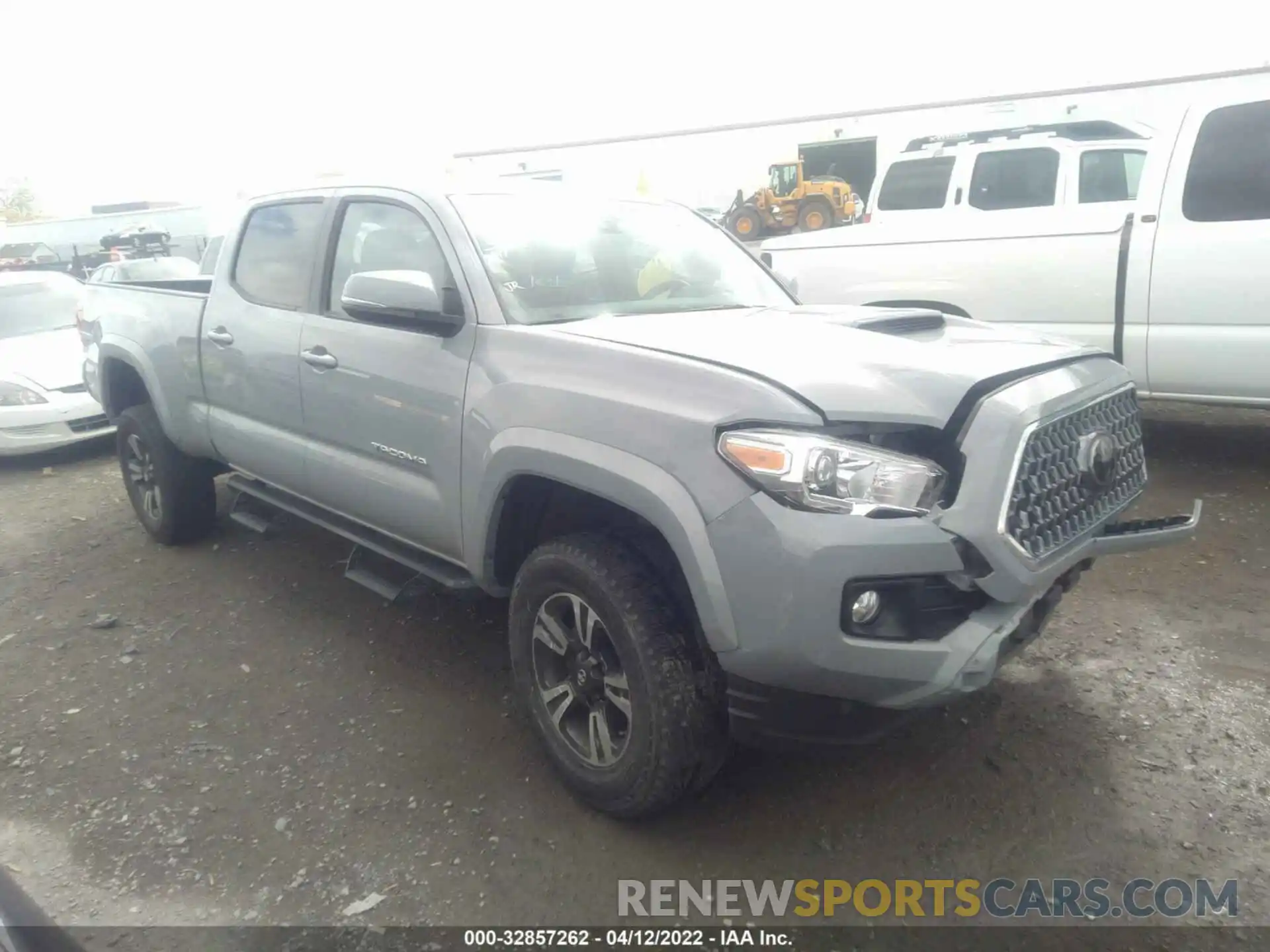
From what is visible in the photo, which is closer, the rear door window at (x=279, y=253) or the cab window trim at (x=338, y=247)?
the cab window trim at (x=338, y=247)

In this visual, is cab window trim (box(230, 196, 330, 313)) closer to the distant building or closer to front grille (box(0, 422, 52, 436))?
front grille (box(0, 422, 52, 436))

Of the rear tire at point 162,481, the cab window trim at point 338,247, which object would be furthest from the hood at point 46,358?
the cab window trim at point 338,247

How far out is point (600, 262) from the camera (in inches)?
134

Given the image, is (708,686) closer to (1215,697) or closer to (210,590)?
(1215,697)

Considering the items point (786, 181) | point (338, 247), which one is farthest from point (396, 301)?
point (786, 181)

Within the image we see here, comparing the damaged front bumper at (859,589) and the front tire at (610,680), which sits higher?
the damaged front bumper at (859,589)

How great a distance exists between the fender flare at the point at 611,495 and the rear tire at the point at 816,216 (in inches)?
755

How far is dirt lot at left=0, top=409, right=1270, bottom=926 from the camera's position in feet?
8.43

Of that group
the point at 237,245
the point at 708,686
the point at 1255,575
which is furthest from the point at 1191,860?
the point at 237,245

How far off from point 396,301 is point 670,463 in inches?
46.1

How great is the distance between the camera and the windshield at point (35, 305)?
27.8 feet

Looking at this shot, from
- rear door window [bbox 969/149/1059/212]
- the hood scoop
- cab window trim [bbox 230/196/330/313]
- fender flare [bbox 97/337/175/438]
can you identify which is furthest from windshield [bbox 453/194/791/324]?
rear door window [bbox 969/149/1059/212]

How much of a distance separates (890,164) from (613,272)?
26.0 ft

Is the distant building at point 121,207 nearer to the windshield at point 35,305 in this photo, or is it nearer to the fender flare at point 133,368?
the windshield at point 35,305
